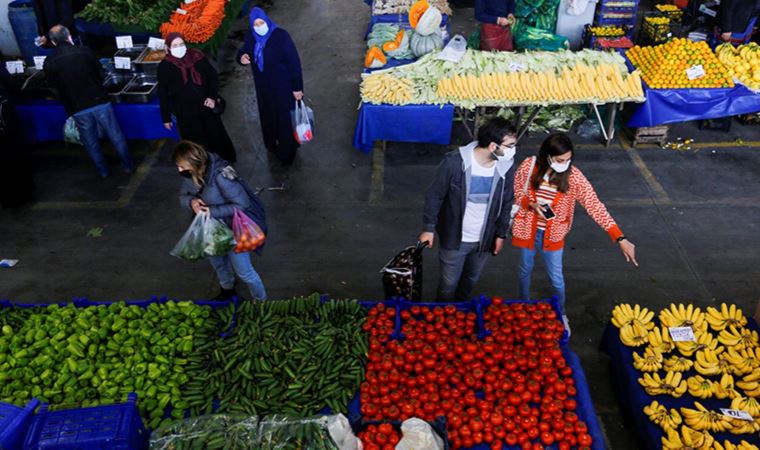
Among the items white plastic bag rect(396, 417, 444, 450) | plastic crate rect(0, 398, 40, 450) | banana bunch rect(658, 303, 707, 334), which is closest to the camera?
plastic crate rect(0, 398, 40, 450)

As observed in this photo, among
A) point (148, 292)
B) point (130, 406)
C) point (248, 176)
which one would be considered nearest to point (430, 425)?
point (130, 406)

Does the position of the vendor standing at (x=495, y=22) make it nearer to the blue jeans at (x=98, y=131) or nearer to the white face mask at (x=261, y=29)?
the white face mask at (x=261, y=29)

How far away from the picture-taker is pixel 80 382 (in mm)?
3990

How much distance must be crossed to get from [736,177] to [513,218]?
4502 millimetres

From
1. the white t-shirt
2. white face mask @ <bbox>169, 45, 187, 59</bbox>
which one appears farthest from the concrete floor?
white face mask @ <bbox>169, 45, 187, 59</bbox>

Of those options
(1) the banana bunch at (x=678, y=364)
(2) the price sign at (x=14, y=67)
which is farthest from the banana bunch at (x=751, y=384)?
(2) the price sign at (x=14, y=67)

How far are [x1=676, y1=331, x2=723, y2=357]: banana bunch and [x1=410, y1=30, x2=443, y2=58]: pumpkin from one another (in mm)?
5562

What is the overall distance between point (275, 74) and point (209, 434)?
4.91m

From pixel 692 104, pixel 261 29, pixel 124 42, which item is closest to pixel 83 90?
pixel 124 42

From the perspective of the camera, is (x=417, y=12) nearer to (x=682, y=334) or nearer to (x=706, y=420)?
(x=682, y=334)

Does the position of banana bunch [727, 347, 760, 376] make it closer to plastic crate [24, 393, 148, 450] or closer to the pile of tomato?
the pile of tomato

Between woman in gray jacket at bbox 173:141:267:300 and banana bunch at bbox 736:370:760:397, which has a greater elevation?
woman in gray jacket at bbox 173:141:267:300

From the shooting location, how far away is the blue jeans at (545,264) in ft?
16.2

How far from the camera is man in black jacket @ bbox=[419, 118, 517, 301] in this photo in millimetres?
4113
